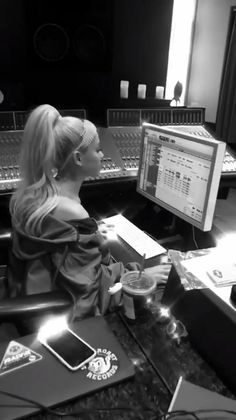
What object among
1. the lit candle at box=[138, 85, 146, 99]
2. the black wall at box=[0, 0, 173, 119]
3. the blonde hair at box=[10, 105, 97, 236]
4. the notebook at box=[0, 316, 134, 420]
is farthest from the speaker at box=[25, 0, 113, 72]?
the notebook at box=[0, 316, 134, 420]

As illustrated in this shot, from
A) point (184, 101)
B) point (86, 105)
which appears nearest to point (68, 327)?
point (86, 105)

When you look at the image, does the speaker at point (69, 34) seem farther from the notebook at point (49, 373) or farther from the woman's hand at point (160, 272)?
the notebook at point (49, 373)

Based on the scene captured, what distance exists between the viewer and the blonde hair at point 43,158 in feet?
3.77

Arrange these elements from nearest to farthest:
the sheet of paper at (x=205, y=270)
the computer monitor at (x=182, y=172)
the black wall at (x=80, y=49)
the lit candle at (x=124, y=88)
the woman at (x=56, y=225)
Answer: the sheet of paper at (x=205, y=270) → the woman at (x=56, y=225) → the computer monitor at (x=182, y=172) → the black wall at (x=80, y=49) → the lit candle at (x=124, y=88)

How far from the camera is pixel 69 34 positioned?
8.61 ft

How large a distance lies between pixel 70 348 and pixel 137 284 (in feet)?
0.90

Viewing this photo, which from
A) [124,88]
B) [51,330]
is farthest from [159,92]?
[51,330]

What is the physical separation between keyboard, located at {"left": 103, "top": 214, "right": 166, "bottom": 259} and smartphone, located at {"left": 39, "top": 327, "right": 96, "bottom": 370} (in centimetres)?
62

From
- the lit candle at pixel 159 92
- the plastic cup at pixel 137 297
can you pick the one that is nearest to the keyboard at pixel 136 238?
the plastic cup at pixel 137 297

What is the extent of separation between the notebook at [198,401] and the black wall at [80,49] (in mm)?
2082

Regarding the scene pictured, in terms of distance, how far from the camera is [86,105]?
2756 mm

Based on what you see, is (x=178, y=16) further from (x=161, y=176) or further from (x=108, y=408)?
(x=108, y=408)

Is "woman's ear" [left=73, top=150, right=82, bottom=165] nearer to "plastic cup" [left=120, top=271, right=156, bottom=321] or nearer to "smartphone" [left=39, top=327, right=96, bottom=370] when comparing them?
"plastic cup" [left=120, top=271, right=156, bottom=321]

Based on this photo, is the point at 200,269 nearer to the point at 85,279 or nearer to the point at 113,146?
the point at 85,279
